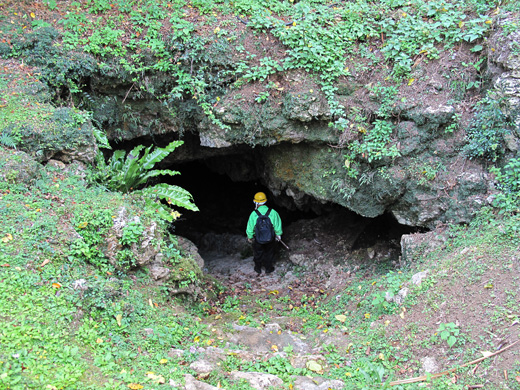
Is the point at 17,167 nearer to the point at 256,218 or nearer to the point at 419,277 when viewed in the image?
the point at 256,218

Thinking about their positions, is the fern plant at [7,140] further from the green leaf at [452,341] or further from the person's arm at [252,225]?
the green leaf at [452,341]

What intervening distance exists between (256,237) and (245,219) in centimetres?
440

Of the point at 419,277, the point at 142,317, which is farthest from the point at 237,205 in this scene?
the point at 142,317

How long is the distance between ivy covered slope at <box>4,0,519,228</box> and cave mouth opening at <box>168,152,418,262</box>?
139 centimetres

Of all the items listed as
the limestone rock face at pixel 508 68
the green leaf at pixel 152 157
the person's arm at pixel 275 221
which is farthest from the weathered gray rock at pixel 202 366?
the limestone rock face at pixel 508 68

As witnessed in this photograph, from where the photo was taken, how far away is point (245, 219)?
13.1m

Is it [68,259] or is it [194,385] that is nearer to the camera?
[194,385]

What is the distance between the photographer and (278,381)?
13.6 feet

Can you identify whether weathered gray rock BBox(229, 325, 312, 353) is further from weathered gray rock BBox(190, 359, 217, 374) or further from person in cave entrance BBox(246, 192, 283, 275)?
person in cave entrance BBox(246, 192, 283, 275)

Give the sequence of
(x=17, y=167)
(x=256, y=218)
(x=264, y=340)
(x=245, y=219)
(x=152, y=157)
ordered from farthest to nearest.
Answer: (x=245, y=219) → (x=256, y=218) → (x=152, y=157) → (x=17, y=167) → (x=264, y=340)

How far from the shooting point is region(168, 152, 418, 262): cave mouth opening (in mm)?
8766

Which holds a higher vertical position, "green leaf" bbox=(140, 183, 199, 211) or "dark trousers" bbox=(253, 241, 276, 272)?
"green leaf" bbox=(140, 183, 199, 211)

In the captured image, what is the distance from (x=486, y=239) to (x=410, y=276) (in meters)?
1.21

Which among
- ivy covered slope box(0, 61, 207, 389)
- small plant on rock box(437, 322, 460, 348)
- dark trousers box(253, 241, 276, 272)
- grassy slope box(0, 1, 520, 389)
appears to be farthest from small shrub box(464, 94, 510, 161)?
ivy covered slope box(0, 61, 207, 389)
